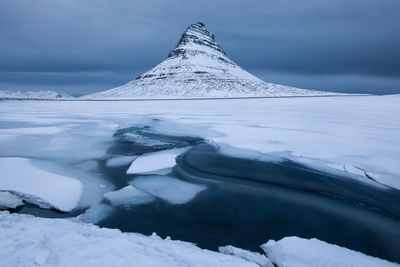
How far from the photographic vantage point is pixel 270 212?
454 cm

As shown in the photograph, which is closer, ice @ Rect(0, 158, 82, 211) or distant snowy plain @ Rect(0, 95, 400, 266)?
distant snowy plain @ Rect(0, 95, 400, 266)

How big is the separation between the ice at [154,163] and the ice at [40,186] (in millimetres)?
1522

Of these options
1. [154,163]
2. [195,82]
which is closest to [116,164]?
[154,163]

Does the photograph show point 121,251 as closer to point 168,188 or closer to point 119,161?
point 168,188

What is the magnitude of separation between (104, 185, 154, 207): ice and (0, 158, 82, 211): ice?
617 mm

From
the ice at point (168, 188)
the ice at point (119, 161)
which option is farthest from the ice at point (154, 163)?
the ice at point (168, 188)

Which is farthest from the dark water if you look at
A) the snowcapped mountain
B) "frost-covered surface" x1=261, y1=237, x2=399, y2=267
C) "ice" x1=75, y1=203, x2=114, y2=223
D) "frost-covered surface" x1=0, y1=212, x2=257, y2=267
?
the snowcapped mountain

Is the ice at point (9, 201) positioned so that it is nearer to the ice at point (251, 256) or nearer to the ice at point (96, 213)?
the ice at point (96, 213)

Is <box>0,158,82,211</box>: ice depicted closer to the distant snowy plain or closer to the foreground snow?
the distant snowy plain

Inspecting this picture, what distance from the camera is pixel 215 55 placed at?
197375 millimetres

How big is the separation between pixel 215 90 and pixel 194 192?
392ft

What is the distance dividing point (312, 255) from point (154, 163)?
14.9 feet

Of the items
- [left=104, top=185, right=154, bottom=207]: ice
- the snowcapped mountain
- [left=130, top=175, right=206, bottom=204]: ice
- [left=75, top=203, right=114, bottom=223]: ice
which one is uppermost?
the snowcapped mountain

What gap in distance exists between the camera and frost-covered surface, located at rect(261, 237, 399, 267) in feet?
10.1
